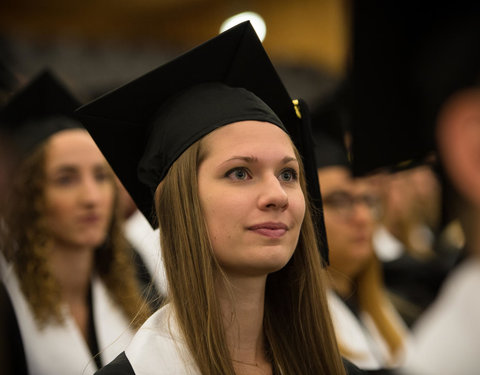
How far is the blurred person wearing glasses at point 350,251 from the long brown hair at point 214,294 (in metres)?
1.44

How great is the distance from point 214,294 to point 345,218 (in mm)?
2046

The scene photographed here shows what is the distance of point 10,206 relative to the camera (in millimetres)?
3168

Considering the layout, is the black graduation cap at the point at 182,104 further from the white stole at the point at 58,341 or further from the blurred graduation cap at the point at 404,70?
the white stole at the point at 58,341

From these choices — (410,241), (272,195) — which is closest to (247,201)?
(272,195)

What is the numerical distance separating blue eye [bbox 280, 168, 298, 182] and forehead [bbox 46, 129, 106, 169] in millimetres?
1489

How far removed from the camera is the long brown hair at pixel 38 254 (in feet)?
9.64

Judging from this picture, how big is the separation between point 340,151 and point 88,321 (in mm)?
1847

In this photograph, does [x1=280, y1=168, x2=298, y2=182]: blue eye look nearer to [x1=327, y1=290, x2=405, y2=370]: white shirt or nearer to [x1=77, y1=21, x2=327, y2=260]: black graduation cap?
[x1=77, y1=21, x2=327, y2=260]: black graduation cap

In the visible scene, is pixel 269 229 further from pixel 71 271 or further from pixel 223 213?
pixel 71 271

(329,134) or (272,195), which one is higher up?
(329,134)

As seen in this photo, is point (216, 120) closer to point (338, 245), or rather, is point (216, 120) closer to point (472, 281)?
point (472, 281)

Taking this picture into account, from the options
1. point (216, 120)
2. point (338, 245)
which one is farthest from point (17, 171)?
point (338, 245)

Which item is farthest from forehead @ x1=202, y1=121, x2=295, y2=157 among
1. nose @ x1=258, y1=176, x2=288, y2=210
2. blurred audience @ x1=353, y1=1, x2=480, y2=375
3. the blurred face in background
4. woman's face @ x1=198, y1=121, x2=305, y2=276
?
the blurred face in background

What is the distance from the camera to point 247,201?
1768 mm
